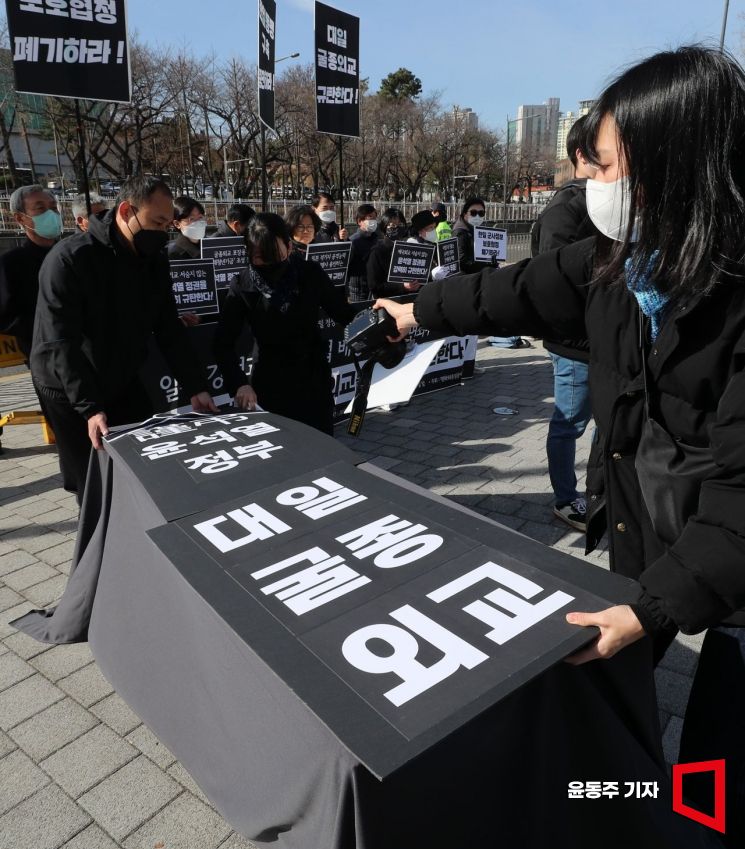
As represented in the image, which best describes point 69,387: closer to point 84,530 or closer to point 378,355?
point 84,530

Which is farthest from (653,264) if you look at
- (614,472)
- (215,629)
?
(215,629)

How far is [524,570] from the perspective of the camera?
1574 millimetres

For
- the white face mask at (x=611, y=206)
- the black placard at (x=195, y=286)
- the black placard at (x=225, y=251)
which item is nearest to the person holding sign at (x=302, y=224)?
the black placard at (x=195, y=286)

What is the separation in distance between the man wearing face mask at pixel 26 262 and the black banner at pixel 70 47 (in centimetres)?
121

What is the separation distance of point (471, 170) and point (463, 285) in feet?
225

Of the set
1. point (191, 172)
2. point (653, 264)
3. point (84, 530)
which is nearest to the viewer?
point (653, 264)

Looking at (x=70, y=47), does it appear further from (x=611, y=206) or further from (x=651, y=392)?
(x=651, y=392)

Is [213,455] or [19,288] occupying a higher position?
[19,288]

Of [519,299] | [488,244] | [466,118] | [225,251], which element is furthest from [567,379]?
[466,118]

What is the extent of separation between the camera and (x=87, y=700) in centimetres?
261

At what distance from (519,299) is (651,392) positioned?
1.65 ft

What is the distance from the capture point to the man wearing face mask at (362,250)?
371 inches

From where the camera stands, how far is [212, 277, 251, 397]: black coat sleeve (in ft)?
11.7

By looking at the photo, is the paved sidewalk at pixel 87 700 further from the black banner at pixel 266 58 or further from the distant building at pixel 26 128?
the black banner at pixel 266 58
